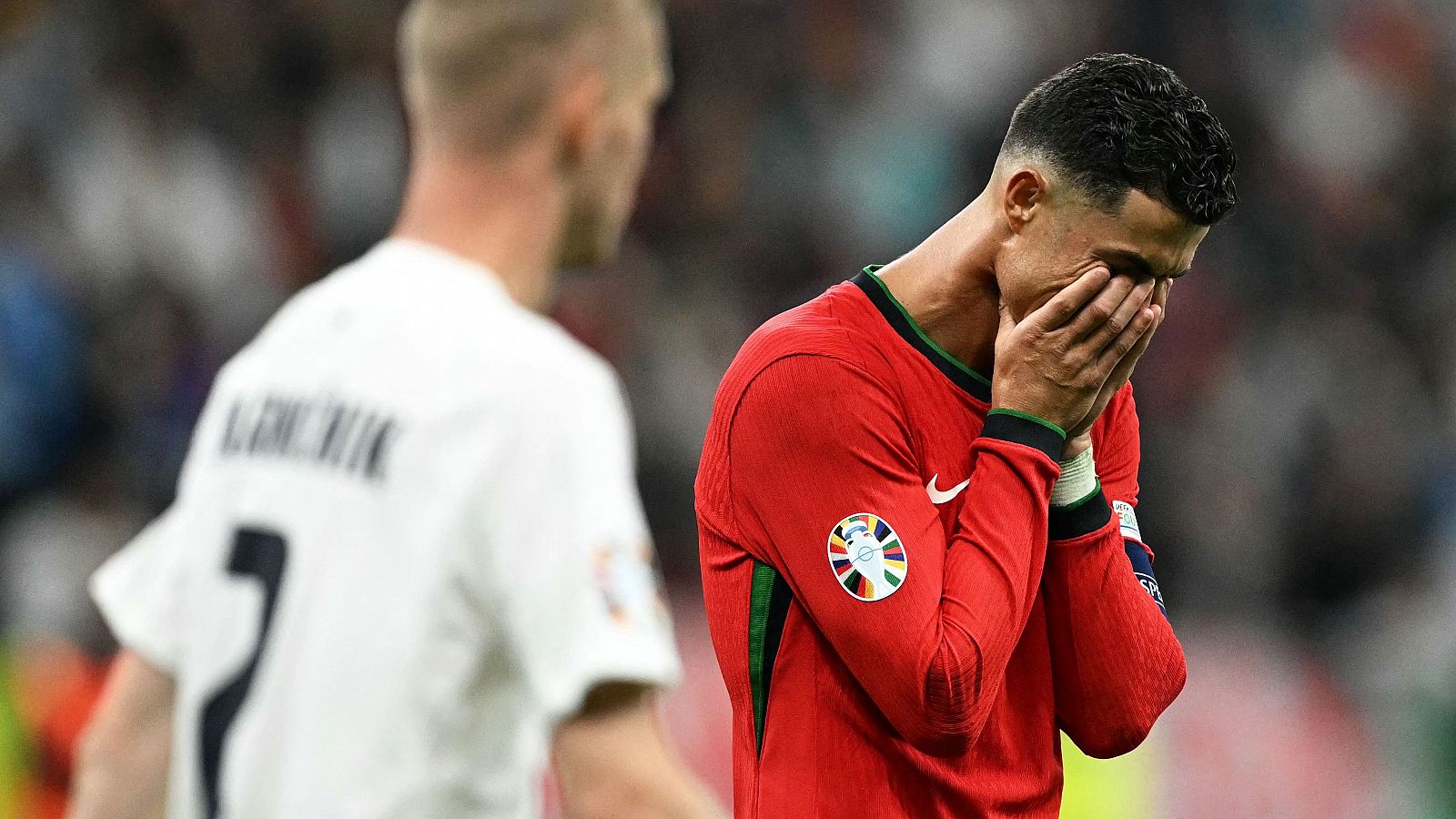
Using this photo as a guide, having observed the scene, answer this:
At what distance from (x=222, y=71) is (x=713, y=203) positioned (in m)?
2.78

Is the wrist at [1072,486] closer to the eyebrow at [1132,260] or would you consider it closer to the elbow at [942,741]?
the eyebrow at [1132,260]

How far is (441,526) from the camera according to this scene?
6.75 feet

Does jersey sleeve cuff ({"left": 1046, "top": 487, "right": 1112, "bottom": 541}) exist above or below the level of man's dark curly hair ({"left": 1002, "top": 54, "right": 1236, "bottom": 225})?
below

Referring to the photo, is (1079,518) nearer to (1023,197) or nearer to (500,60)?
(1023,197)

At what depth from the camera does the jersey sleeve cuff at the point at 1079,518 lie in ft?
9.47

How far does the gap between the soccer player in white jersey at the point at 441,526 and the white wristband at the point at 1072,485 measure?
3.08ft

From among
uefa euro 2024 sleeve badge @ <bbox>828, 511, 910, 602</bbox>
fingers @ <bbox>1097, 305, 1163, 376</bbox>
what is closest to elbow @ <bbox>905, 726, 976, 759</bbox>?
uefa euro 2024 sleeve badge @ <bbox>828, 511, 910, 602</bbox>

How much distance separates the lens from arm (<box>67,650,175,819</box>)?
2338 mm

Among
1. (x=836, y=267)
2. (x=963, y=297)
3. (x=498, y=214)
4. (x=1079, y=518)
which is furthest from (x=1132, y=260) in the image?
(x=836, y=267)

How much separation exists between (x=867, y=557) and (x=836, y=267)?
21.3ft

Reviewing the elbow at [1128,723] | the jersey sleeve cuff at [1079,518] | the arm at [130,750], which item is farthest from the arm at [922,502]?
the arm at [130,750]

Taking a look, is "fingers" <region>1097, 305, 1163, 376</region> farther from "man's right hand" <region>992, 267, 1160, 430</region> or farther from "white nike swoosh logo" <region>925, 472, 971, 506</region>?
"white nike swoosh logo" <region>925, 472, 971, 506</region>

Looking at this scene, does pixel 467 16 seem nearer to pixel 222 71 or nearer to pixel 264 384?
pixel 264 384

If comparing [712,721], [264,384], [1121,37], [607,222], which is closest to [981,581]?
[607,222]
